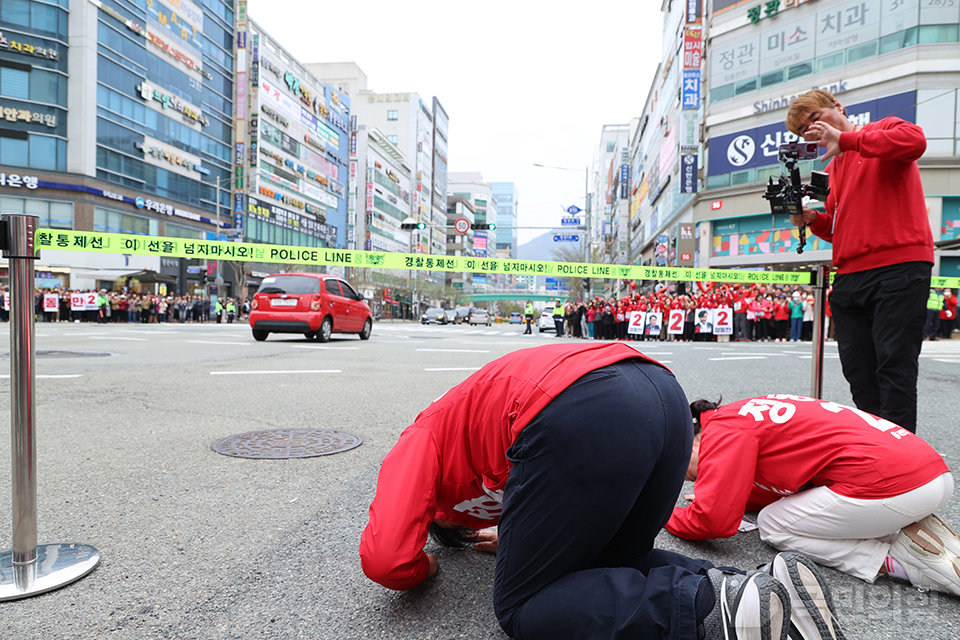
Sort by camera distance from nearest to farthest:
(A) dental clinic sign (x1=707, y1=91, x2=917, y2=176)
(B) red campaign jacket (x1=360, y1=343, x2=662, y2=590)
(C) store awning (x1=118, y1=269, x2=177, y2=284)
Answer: (B) red campaign jacket (x1=360, y1=343, x2=662, y2=590)
(A) dental clinic sign (x1=707, y1=91, x2=917, y2=176)
(C) store awning (x1=118, y1=269, x2=177, y2=284)

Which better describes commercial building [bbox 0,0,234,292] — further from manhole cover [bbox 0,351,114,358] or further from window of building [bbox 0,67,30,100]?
manhole cover [bbox 0,351,114,358]

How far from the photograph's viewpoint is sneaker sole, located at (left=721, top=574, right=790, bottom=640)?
1304mm

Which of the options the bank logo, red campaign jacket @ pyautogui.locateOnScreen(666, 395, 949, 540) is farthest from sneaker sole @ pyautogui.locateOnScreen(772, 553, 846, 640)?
the bank logo

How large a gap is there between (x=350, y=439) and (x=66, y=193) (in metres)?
41.7

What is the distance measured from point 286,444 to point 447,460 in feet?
8.04

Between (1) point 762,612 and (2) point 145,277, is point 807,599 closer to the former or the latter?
(1) point 762,612

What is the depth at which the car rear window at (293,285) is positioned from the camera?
13.9 meters

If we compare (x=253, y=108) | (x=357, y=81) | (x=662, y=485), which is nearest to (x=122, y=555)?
(x=662, y=485)

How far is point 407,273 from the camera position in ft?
287

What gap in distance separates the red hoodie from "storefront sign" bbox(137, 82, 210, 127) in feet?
160

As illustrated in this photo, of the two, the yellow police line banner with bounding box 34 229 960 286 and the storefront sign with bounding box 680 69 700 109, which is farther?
the storefront sign with bounding box 680 69 700 109

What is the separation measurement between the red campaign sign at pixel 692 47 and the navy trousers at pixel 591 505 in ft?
128

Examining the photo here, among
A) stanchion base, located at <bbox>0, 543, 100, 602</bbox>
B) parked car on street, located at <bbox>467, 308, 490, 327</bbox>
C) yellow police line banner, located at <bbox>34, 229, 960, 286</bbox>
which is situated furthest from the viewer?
parked car on street, located at <bbox>467, 308, 490, 327</bbox>

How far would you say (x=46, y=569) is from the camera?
2.03m
